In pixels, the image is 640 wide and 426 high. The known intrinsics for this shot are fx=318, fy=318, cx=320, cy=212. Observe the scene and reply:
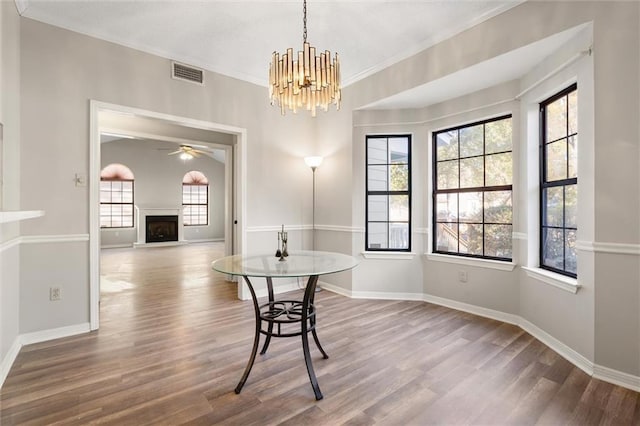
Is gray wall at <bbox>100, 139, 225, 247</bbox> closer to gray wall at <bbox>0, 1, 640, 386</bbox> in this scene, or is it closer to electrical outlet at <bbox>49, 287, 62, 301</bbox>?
gray wall at <bbox>0, 1, 640, 386</bbox>

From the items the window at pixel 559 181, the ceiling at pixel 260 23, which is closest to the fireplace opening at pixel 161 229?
the ceiling at pixel 260 23

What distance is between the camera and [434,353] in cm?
267

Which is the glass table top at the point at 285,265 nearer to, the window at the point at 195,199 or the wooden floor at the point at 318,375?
the wooden floor at the point at 318,375

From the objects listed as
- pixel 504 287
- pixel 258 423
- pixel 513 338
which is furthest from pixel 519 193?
pixel 258 423

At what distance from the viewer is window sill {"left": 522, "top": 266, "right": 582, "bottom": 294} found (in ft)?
8.40

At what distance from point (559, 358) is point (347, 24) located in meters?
3.49

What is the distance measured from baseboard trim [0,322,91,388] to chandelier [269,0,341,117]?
2851mm

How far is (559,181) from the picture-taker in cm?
291

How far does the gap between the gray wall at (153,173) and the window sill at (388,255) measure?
319 inches

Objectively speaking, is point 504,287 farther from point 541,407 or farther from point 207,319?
point 207,319

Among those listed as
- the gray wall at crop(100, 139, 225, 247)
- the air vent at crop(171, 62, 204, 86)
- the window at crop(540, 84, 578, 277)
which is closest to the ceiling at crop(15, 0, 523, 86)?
the air vent at crop(171, 62, 204, 86)

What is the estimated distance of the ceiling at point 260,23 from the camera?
2.81m

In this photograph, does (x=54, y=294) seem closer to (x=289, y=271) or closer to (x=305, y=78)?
(x=289, y=271)

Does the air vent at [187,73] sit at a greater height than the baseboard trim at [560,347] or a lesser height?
greater
